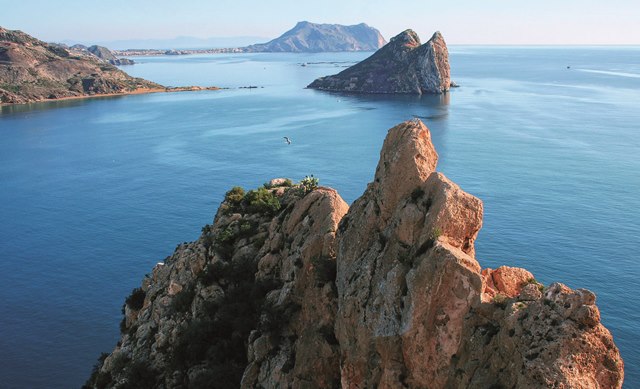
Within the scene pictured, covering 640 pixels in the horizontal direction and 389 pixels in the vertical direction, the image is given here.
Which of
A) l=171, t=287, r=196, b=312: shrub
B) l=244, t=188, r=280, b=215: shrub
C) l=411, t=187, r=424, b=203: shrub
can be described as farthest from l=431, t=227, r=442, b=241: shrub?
l=171, t=287, r=196, b=312: shrub

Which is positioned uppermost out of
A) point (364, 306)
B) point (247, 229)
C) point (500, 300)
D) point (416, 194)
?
point (416, 194)

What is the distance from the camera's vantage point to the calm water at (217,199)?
6912 cm

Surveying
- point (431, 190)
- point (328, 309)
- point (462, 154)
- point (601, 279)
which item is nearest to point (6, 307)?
point (328, 309)

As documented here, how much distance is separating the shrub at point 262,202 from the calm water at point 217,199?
2899 centimetres

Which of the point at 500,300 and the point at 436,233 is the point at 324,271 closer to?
the point at 436,233

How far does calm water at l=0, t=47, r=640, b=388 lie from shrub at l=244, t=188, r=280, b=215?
29.0m

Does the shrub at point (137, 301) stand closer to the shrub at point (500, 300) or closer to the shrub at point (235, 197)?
the shrub at point (235, 197)

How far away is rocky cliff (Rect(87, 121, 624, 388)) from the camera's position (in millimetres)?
20703

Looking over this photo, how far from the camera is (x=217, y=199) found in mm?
114250

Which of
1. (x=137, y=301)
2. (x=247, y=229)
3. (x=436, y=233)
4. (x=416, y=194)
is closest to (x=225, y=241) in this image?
(x=247, y=229)

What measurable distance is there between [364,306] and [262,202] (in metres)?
21.3

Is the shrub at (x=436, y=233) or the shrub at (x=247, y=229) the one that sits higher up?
the shrub at (x=436, y=233)

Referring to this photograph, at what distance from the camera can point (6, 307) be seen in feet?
242

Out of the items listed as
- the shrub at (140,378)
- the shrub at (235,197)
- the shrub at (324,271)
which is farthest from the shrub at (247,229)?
the shrub at (140,378)
